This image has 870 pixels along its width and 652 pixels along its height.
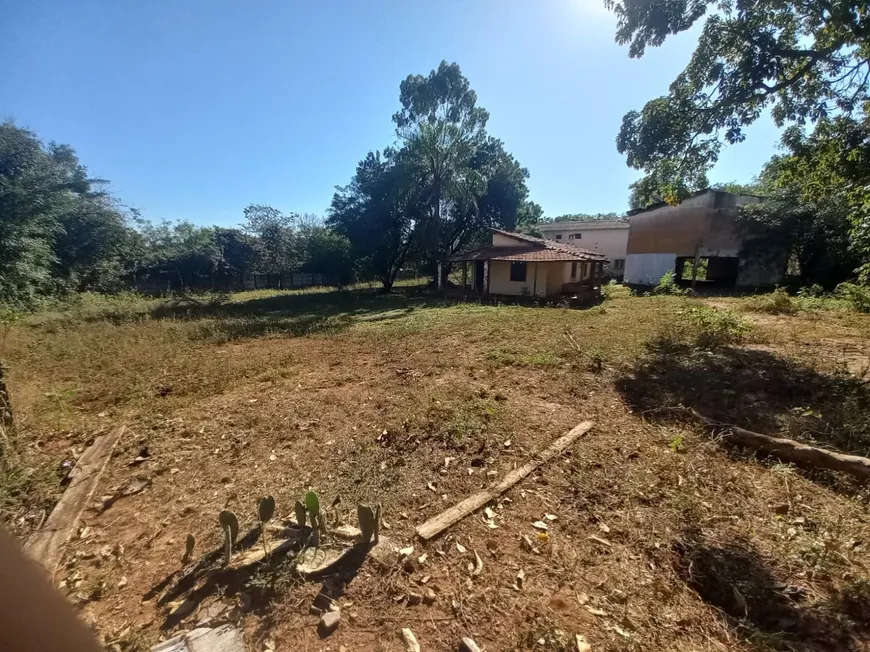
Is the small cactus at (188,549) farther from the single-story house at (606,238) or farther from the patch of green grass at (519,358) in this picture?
the single-story house at (606,238)

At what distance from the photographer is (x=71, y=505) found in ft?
9.93

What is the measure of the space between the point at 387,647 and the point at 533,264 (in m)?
17.0

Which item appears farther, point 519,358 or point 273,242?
point 273,242

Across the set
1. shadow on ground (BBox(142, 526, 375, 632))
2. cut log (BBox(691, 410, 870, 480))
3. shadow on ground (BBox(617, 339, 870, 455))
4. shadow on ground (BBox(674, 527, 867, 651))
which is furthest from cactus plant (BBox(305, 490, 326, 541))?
cut log (BBox(691, 410, 870, 480))

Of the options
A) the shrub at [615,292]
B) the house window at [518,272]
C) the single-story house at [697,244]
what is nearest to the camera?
the shrub at [615,292]

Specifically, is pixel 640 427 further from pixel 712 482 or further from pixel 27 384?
pixel 27 384

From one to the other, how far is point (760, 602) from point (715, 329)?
758 cm

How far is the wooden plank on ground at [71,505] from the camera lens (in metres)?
2.53

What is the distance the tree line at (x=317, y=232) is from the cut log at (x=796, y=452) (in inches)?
731

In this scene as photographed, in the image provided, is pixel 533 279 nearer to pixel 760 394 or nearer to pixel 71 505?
pixel 760 394

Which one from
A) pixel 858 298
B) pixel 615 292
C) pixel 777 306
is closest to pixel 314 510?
pixel 777 306

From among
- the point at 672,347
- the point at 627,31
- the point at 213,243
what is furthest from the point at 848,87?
the point at 213,243

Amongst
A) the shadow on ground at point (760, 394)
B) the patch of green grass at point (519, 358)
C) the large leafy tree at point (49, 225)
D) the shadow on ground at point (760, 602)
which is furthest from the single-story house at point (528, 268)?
the large leafy tree at point (49, 225)

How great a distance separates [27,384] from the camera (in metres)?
5.71
